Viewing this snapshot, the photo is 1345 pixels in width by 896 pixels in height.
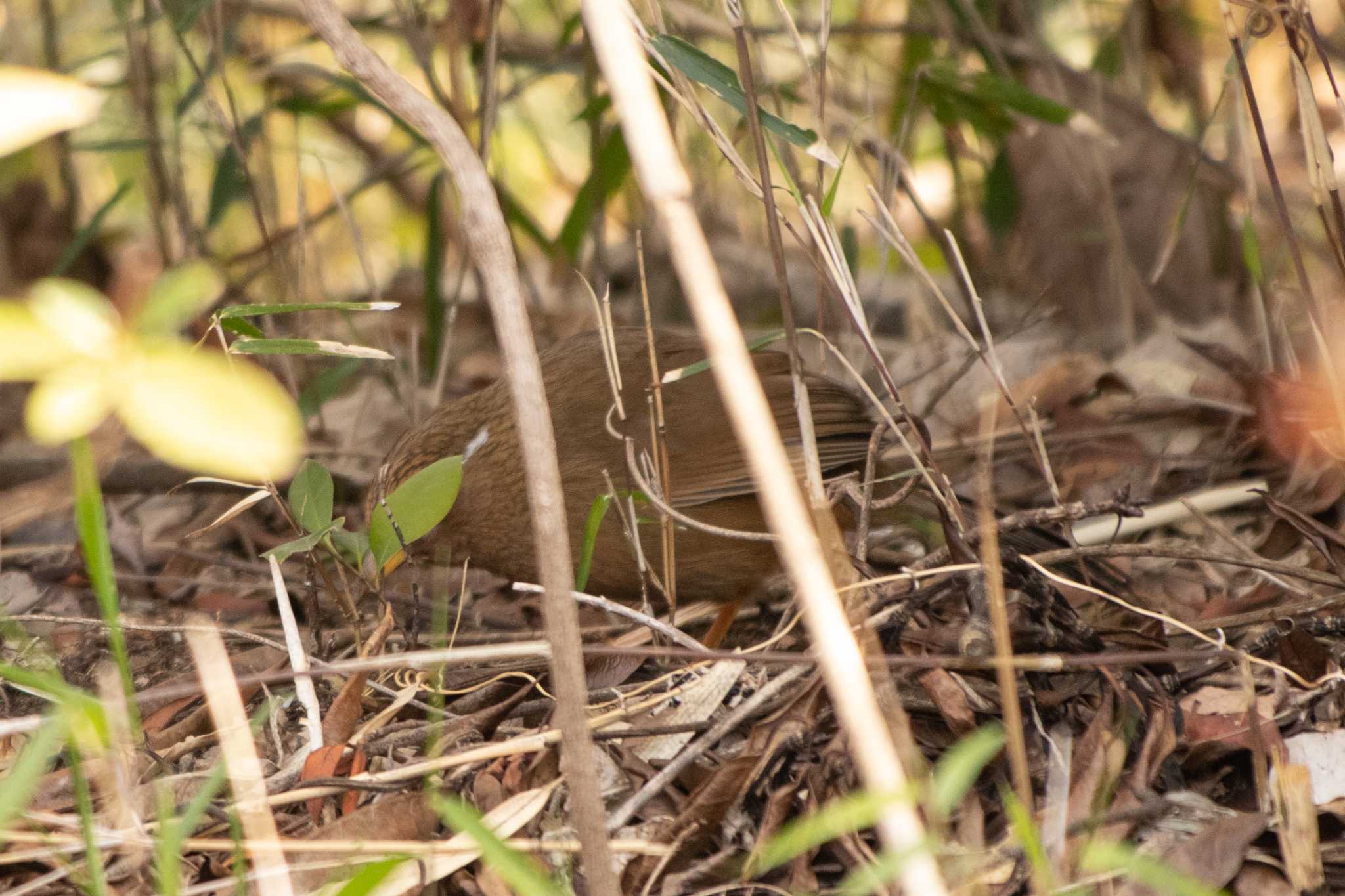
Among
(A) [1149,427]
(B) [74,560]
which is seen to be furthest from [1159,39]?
(B) [74,560]

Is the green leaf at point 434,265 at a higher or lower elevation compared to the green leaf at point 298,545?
higher

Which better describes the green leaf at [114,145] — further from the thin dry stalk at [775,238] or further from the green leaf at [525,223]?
the thin dry stalk at [775,238]

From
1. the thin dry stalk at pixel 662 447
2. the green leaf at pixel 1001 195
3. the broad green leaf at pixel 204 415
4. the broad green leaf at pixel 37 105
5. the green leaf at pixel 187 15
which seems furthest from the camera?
the green leaf at pixel 1001 195

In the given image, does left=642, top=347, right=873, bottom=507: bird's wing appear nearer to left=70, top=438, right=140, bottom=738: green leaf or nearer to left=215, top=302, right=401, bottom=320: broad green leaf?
left=215, top=302, right=401, bottom=320: broad green leaf

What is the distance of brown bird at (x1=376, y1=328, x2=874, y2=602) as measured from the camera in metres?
3.70

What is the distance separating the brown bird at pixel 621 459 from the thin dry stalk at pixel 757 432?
7.35 feet

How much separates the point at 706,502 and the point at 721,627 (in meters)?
0.36

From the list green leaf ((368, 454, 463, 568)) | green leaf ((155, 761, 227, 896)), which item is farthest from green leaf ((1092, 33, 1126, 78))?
green leaf ((155, 761, 227, 896))

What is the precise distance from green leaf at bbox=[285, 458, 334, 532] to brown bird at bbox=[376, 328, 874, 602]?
→ 3.34 ft

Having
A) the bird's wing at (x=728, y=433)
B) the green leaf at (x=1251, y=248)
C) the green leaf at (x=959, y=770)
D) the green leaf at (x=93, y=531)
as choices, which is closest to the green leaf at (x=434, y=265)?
the bird's wing at (x=728, y=433)

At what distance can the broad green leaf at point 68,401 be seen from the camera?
1.02 m

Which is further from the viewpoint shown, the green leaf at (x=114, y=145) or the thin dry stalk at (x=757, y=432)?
the green leaf at (x=114, y=145)

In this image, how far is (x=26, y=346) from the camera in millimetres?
1029

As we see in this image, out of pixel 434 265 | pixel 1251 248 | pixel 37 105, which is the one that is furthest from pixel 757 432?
pixel 434 265
